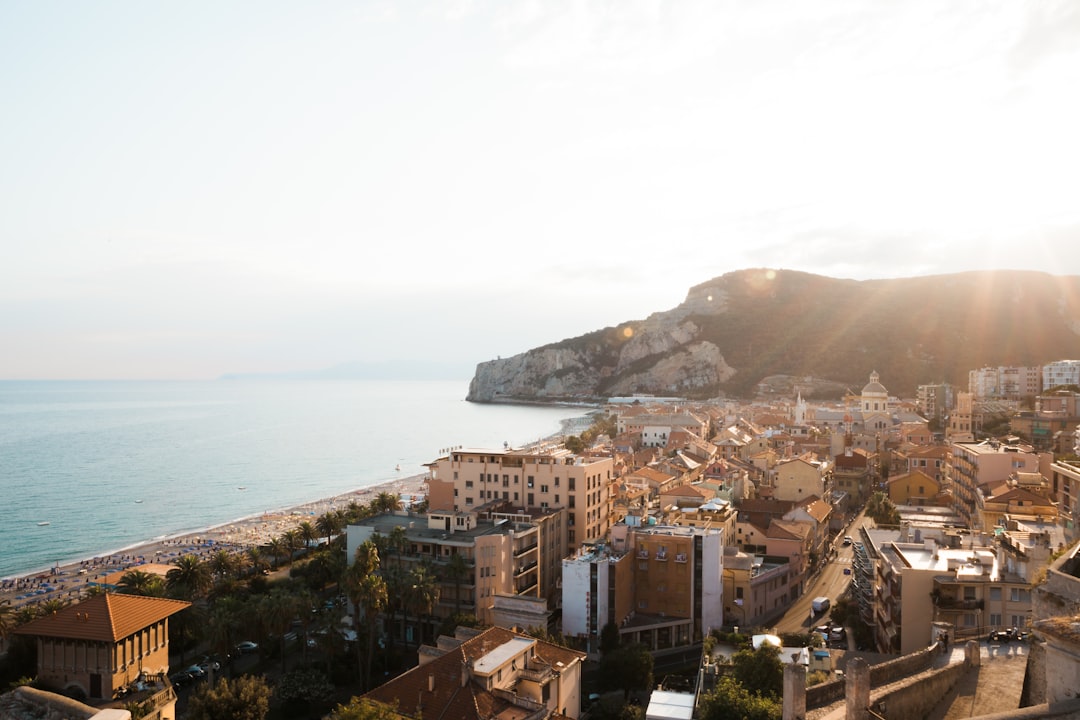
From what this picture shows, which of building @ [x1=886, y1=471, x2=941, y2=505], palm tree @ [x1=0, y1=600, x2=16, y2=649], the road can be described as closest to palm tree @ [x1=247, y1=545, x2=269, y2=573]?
palm tree @ [x1=0, y1=600, x2=16, y2=649]

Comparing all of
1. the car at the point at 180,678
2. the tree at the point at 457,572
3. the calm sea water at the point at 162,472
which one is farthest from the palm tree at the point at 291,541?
the tree at the point at 457,572

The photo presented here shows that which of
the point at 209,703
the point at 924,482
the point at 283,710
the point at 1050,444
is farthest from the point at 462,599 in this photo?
the point at 1050,444

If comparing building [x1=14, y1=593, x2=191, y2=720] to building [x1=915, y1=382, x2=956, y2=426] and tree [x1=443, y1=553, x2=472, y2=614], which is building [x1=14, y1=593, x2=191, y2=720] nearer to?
tree [x1=443, y1=553, x2=472, y2=614]

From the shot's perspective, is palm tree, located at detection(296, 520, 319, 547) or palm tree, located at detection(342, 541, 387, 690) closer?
palm tree, located at detection(342, 541, 387, 690)

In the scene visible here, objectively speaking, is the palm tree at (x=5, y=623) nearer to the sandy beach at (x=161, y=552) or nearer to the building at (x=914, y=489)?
the sandy beach at (x=161, y=552)

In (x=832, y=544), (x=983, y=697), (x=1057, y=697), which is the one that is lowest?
(x=832, y=544)

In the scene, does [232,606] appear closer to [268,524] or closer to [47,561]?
[47,561]
